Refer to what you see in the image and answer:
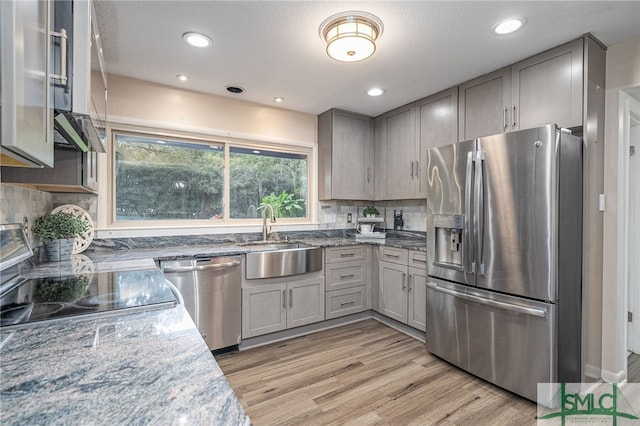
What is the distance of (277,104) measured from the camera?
340 centimetres

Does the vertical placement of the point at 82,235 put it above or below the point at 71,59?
below

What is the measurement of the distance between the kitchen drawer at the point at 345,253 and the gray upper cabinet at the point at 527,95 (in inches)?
57.6

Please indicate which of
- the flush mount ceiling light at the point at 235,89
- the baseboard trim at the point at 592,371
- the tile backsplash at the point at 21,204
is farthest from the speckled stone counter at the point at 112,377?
the baseboard trim at the point at 592,371

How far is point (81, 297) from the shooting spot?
121cm

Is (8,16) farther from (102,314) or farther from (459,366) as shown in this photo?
(459,366)

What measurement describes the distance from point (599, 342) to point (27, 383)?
302 centimetres

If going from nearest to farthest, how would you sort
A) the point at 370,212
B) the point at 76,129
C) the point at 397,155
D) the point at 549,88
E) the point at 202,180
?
1. the point at 76,129
2. the point at 549,88
3. the point at 202,180
4. the point at 397,155
5. the point at 370,212

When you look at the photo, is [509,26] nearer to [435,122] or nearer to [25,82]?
[435,122]

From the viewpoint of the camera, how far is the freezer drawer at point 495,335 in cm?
191

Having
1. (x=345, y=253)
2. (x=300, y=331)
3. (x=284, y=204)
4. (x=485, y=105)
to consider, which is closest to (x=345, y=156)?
(x=284, y=204)

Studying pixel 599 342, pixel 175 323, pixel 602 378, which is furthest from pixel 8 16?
pixel 602 378

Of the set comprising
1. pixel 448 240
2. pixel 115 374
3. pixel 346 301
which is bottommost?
pixel 346 301

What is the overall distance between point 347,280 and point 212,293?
139 cm

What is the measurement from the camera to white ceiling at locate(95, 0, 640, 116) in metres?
1.79
